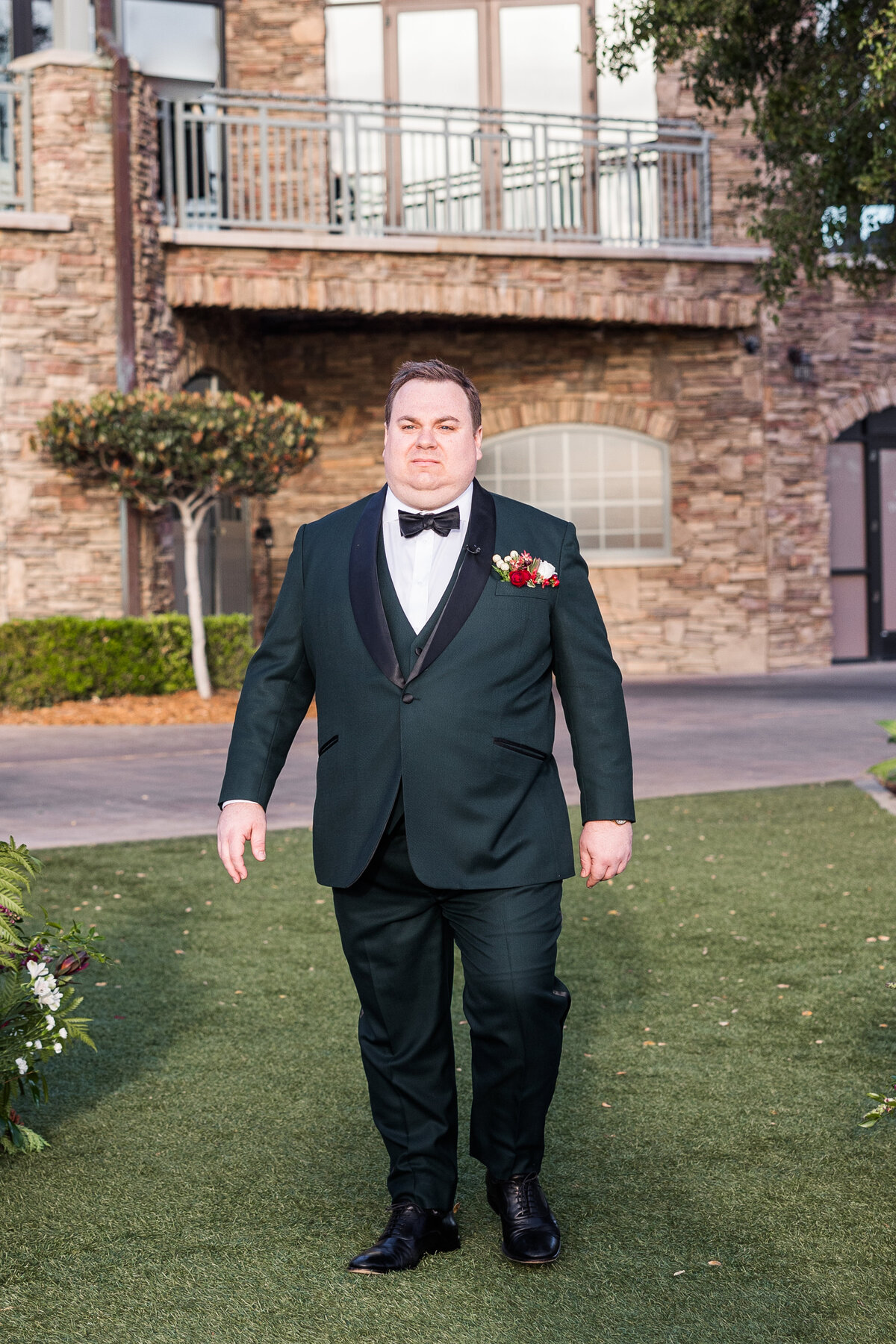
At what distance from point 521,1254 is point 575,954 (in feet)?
7.43

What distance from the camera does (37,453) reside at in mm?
12312

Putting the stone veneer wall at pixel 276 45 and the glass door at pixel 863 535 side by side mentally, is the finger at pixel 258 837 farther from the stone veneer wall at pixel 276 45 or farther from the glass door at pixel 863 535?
the stone veneer wall at pixel 276 45

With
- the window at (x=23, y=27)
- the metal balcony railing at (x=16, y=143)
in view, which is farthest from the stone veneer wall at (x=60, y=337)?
the window at (x=23, y=27)

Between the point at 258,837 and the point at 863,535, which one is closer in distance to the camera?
the point at 258,837

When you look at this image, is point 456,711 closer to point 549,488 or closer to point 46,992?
point 46,992

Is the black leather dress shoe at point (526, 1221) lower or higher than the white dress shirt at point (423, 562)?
lower

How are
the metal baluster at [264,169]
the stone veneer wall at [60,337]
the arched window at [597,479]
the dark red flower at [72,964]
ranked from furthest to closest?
the arched window at [597,479]
the metal baluster at [264,169]
the stone veneer wall at [60,337]
the dark red flower at [72,964]

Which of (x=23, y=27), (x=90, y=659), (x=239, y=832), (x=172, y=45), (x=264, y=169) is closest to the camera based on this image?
(x=239, y=832)

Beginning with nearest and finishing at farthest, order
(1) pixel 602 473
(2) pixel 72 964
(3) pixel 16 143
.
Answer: (2) pixel 72 964, (3) pixel 16 143, (1) pixel 602 473

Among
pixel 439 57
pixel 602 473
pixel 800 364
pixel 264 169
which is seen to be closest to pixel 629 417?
pixel 602 473

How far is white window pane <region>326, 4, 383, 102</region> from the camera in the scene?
16000 mm

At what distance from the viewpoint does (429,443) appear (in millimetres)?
2623

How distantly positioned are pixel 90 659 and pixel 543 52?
Result: 9022mm

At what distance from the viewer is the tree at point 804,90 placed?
28.0 feet
